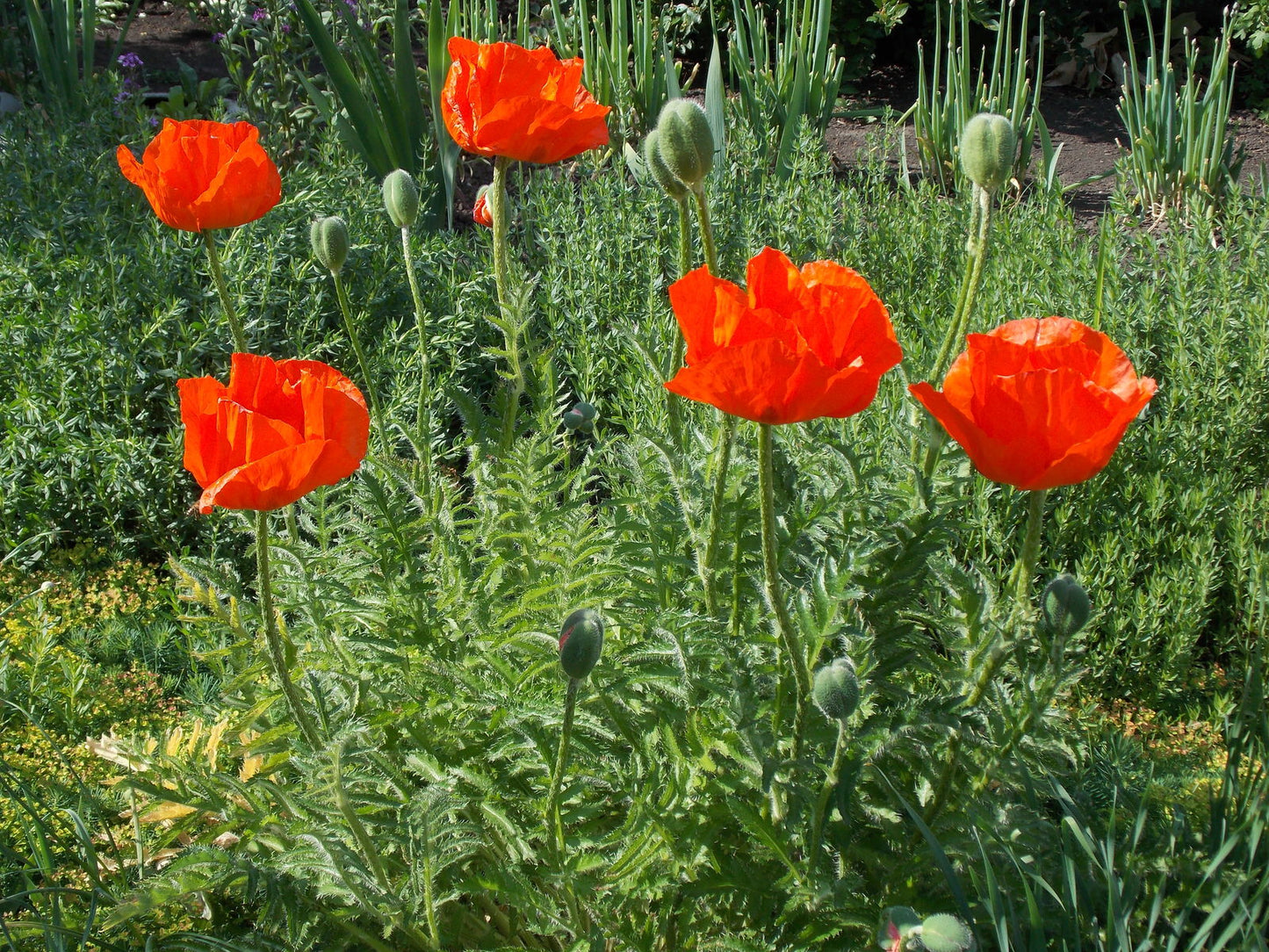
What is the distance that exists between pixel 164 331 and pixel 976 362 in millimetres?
2275

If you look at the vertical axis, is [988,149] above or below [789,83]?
above

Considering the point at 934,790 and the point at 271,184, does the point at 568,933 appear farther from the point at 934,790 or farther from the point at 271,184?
the point at 271,184

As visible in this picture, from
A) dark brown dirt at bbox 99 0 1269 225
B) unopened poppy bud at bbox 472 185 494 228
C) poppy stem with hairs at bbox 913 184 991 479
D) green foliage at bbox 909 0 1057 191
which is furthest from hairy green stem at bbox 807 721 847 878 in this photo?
dark brown dirt at bbox 99 0 1269 225

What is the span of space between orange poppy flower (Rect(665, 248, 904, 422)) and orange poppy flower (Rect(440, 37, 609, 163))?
0.59 meters

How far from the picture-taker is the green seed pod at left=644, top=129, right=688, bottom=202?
4.00 ft

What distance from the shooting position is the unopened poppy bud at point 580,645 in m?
0.99

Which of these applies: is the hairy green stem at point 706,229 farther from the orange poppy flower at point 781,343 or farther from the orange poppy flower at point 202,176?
the orange poppy flower at point 202,176

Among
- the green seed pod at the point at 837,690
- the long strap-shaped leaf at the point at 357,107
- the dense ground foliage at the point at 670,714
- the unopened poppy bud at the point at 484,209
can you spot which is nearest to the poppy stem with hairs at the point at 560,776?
the dense ground foliage at the point at 670,714

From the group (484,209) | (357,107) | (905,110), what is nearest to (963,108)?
(357,107)

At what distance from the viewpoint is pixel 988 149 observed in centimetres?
127

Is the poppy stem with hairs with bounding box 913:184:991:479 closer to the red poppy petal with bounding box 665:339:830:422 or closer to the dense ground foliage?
the dense ground foliage

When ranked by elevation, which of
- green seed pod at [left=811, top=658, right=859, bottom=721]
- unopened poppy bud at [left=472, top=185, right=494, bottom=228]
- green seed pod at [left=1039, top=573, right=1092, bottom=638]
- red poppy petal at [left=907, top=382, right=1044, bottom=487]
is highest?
red poppy petal at [left=907, top=382, right=1044, bottom=487]

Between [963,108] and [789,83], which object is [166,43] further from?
[963,108]

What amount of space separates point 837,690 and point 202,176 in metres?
1.11
